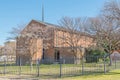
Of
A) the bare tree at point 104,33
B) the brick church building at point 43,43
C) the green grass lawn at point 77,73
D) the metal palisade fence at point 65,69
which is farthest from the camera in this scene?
the brick church building at point 43,43

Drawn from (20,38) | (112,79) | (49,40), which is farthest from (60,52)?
(112,79)

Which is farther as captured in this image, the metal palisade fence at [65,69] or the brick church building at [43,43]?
the brick church building at [43,43]

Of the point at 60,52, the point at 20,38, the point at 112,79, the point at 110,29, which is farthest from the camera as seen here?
the point at 60,52

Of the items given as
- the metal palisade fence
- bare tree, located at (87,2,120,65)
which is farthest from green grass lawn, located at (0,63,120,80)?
bare tree, located at (87,2,120,65)

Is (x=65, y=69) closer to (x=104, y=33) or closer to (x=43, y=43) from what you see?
(x=104, y=33)

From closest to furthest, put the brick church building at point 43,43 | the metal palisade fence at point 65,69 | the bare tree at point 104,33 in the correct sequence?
1. the metal palisade fence at point 65,69
2. the bare tree at point 104,33
3. the brick church building at point 43,43

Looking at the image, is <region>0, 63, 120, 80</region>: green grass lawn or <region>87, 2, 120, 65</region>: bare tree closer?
<region>0, 63, 120, 80</region>: green grass lawn

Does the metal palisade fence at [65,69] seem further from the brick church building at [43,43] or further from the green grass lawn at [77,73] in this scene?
the brick church building at [43,43]

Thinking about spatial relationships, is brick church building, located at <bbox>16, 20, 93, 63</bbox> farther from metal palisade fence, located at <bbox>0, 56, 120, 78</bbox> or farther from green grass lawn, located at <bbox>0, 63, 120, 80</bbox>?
green grass lawn, located at <bbox>0, 63, 120, 80</bbox>

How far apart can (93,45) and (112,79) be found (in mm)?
30375

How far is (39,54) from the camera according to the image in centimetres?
5059

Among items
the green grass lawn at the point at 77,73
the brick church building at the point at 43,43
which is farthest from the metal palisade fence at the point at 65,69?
the brick church building at the point at 43,43

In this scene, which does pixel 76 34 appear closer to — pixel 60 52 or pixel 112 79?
pixel 60 52

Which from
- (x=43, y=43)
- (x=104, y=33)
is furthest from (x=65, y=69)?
(x=43, y=43)
